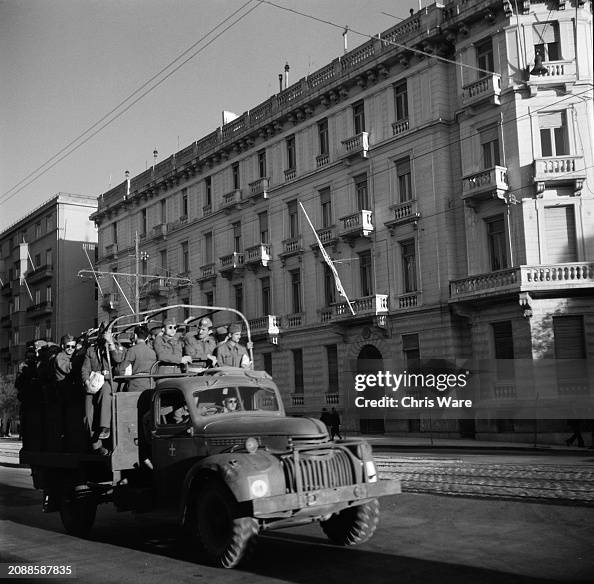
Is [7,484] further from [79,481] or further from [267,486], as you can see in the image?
[267,486]

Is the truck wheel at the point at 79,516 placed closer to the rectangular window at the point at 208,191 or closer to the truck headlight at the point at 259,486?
the truck headlight at the point at 259,486

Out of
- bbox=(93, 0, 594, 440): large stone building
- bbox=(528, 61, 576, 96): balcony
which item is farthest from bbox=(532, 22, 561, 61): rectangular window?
bbox=(528, 61, 576, 96): balcony

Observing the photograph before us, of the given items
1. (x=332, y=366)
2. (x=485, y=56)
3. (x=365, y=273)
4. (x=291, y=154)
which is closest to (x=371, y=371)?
(x=332, y=366)

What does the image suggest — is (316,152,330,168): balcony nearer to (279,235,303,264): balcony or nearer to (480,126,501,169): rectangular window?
(279,235,303,264): balcony

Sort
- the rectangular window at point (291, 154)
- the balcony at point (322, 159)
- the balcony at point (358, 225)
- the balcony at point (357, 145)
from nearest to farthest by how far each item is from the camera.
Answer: the balcony at point (358, 225)
the balcony at point (357, 145)
the balcony at point (322, 159)
the rectangular window at point (291, 154)

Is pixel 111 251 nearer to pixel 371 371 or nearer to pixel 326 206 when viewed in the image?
pixel 326 206

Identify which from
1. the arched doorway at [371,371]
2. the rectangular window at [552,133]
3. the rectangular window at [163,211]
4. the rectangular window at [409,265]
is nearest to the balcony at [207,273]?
the rectangular window at [163,211]

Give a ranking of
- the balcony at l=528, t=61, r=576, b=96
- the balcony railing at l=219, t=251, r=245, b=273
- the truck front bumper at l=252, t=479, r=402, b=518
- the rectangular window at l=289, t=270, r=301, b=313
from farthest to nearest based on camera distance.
Answer: 1. the balcony railing at l=219, t=251, r=245, b=273
2. the rectangular window at l=289, t=270, r=301, b=313
3. the balcony at l=528, t=61, r=576, b=96
4. the truck front bumper at l=252, t=479, r=402, b=518

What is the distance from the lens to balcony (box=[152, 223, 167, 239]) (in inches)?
1905

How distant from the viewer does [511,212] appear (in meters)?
28.5

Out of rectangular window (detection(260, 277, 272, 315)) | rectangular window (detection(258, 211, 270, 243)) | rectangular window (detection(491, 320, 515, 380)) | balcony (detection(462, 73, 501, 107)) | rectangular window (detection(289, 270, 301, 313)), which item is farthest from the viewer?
rectangular window (detection(258, 211, 270, 243))

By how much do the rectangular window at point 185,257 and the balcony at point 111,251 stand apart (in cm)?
884

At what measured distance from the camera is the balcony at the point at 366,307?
32.4 metres

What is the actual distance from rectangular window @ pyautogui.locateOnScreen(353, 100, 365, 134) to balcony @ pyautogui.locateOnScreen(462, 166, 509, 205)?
7.05 metres
